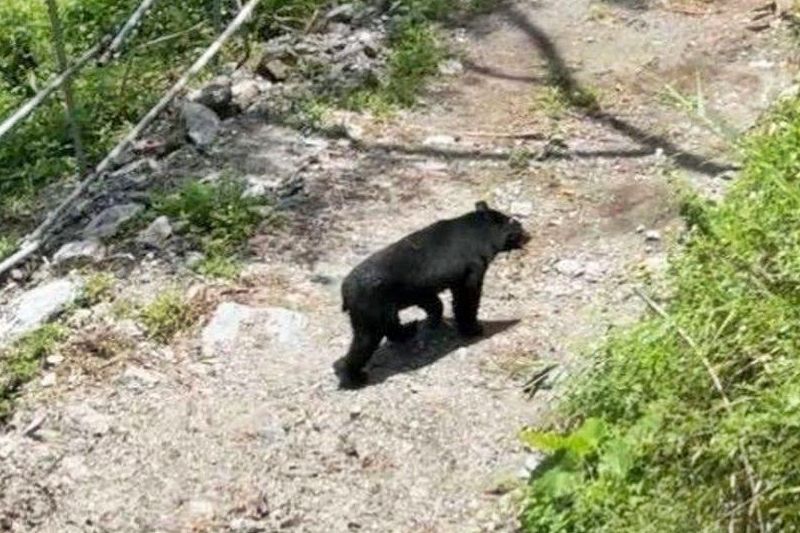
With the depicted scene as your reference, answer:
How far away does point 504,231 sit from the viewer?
6.20 metres

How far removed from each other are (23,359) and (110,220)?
119cm

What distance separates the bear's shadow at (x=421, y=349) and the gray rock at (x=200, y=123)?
90.5 inches

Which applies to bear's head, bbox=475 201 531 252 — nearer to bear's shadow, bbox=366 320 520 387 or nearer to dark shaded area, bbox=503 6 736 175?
bear's shadow, bbox=366 320 520 387

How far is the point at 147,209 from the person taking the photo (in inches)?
284

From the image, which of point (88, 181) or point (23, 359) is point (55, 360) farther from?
point (88, 181)

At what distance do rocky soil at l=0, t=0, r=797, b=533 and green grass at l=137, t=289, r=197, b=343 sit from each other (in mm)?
58

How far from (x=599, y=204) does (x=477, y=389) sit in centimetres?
160

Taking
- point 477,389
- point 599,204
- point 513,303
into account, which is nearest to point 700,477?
point 477,389

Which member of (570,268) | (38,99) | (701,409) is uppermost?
(38,99)

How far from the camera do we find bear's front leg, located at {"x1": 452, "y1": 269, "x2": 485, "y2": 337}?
5.90m

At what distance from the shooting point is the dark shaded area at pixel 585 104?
23.3 ft

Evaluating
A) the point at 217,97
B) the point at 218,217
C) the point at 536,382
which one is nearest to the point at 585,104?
the point at 217,97

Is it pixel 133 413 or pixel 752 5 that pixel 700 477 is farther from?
pixel 752 5

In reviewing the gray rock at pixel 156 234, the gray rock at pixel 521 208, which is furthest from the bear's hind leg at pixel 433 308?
the gray rock at pixel 156 234
